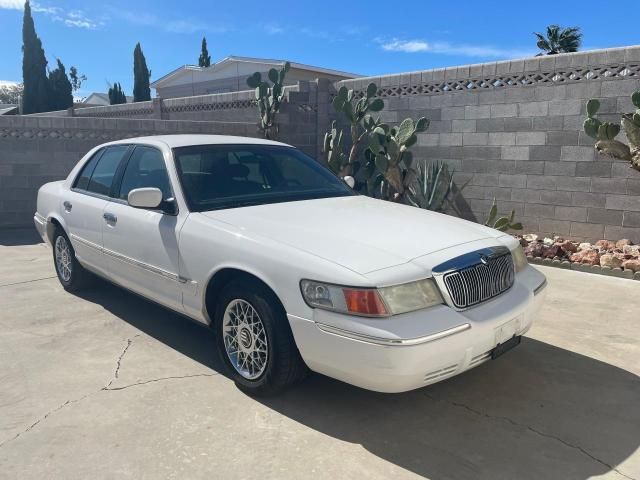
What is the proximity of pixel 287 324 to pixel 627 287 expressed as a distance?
4385mm

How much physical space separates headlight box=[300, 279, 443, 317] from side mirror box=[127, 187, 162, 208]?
4.46ft

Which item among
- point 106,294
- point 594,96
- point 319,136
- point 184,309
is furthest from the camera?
point 319,136

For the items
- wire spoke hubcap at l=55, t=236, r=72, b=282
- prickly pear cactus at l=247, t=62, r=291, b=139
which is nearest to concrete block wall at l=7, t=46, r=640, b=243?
prickly pear cactus at l=247, t=62, r=291, b=139

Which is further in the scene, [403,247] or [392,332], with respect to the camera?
[403,247]

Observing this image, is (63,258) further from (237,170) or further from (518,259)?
(518,259)

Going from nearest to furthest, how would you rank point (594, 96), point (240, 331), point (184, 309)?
point (240, 331)
point (184, 309)
point (594, 96)

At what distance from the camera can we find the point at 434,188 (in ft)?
26.2

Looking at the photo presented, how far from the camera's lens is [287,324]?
3.06m

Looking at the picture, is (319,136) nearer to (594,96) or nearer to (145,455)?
(594,96)

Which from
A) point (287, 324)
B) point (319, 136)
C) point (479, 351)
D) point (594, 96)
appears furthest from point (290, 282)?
point (319, 136)

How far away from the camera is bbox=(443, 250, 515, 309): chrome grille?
2934mm

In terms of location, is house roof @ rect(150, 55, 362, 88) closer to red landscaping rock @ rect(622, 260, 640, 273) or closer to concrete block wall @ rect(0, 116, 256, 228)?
concrete block wall @ rect(0, 116, 256, 228)

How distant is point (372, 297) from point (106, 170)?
3047 mm

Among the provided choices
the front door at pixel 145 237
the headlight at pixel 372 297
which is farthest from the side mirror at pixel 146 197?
the headlight at pixel 372 297
